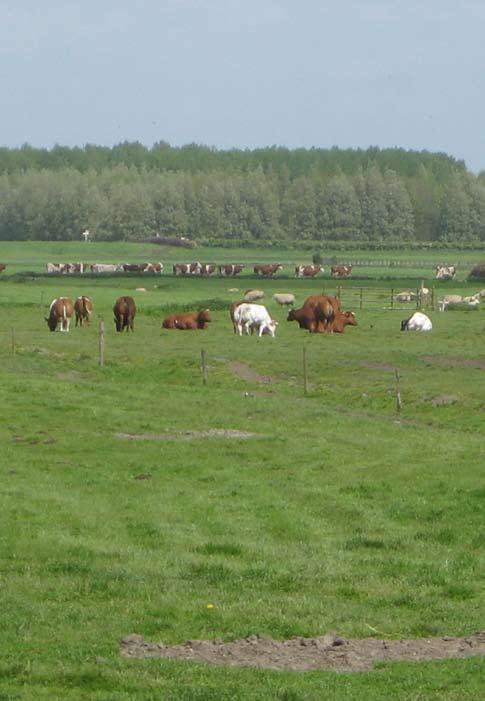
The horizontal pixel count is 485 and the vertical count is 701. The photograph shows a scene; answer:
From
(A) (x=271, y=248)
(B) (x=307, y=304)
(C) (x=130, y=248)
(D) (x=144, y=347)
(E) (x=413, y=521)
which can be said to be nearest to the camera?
(E) (x=413, y=521)

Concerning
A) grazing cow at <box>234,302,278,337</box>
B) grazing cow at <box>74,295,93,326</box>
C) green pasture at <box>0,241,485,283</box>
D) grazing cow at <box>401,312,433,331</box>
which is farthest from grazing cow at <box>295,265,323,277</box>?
grazing cow at <box>234,302,278,337</box>

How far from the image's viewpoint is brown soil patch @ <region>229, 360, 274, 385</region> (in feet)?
130

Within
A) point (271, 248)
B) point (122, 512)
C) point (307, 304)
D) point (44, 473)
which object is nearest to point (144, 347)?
point (307, 304)

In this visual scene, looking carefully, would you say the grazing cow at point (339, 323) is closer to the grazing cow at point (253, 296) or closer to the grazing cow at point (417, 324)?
the grazing cow at point (417, 324)

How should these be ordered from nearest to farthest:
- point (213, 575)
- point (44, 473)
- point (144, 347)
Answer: point (213, 575), point (44, 473), point (144, 347)

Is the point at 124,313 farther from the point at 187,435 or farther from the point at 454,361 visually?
the point at 187,435

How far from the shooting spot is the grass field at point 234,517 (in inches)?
473

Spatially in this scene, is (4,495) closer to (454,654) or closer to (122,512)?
(122,512)

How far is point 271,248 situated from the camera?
627 feet

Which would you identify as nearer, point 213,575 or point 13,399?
point 213,575

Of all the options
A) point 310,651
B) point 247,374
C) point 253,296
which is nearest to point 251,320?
point 247,374

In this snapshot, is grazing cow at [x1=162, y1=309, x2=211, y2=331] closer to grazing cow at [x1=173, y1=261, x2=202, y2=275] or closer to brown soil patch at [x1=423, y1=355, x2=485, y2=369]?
brown soil patch at [x1=423, y1=355, x2=485, y2=369]

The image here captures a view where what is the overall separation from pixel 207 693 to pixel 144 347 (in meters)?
37.6

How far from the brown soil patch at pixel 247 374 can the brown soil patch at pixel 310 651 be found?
2589 centimetres
